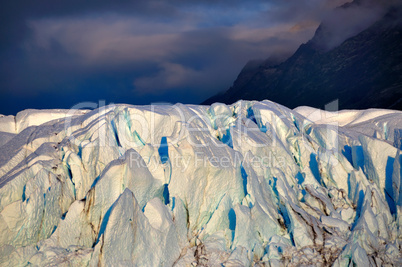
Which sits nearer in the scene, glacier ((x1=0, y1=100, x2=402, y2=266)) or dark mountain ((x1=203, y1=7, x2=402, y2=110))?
glacier ((x1=0, y1=100, x2=402, y2=266))

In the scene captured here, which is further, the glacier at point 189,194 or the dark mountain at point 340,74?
the dark mountain at point 340,74

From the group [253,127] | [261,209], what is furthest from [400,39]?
[261,209]

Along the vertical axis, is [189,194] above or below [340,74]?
below

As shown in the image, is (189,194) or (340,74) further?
(340,74)
